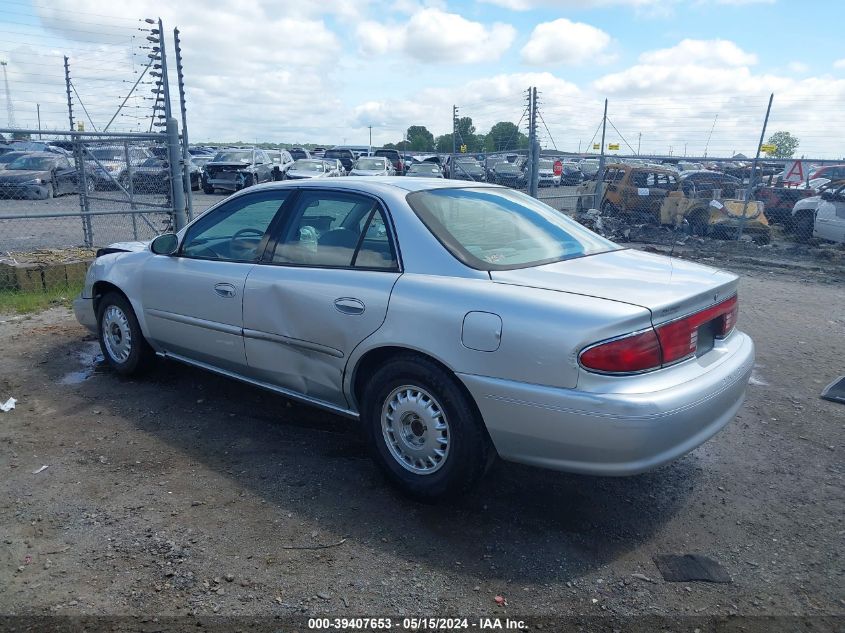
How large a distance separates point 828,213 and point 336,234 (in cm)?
1205

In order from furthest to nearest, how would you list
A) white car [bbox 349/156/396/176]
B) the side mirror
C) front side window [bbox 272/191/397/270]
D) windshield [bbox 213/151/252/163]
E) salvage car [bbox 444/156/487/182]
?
windshield [bbox 213/151/252/163], white car [bbox 349/156/396/176], salvage car [bbox 444/156/487/182], the side mirror, front side window [bbox 272/191/397/270]

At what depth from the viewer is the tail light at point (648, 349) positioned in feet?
9.32

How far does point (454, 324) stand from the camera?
3.14 m

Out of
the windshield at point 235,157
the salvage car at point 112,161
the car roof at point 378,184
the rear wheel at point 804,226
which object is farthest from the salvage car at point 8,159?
the rear wheel at point 804,226

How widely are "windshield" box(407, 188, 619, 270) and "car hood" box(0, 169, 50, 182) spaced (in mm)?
9265

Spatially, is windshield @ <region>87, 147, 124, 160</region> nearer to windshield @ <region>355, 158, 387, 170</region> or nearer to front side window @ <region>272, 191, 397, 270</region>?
front side window @ <region>272, 191, 397, 270</region>

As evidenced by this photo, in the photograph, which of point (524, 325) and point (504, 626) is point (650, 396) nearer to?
point (524, 325)

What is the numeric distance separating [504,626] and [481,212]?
87.7 inches

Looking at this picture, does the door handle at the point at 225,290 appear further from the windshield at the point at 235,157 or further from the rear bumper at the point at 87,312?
the windshield at the point at 235,157

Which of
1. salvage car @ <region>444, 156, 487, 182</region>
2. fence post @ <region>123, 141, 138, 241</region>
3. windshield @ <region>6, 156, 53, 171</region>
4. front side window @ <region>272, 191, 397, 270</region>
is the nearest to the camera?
front side window @ <region>272, 191, 397, 270</region>

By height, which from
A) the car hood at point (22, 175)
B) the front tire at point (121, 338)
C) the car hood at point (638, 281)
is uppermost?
the car hood at point (22, 175)

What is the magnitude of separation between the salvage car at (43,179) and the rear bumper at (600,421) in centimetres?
809

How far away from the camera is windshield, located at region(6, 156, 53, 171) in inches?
456

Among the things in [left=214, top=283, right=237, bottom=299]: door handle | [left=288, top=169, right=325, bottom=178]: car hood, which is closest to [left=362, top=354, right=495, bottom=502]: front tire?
[left=214, top=283, right=237, bottom=299]: door handle
